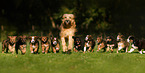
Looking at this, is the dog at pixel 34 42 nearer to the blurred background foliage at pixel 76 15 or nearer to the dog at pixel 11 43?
the dog at pixel 11 43

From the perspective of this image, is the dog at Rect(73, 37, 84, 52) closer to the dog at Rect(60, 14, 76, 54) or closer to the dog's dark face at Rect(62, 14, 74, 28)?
the dog at Rect(60, 14, 76, 54)

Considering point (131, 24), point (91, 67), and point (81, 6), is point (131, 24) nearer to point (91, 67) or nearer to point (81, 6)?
point (81, 6)

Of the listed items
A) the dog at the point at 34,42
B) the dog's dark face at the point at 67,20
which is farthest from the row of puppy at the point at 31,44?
the dog's dark face at the point at 67,20

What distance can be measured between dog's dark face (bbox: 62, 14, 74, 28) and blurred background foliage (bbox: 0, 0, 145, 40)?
11869 mm

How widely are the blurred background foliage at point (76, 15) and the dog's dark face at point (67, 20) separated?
11.9 meters

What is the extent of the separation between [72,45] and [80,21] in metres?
13.7

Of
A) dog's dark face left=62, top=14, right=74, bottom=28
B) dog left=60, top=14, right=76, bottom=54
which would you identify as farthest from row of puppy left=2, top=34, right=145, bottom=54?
dog's dark face left=62, top=14, right=74, bottom=28

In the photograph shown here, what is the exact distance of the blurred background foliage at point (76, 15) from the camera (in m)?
24.9

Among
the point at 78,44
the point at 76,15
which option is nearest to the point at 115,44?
the point at 78,44

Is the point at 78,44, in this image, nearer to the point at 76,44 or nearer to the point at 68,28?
the point at 76,44

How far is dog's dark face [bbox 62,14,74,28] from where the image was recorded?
10.9 m

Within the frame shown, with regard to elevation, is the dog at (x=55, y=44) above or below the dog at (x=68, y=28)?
below

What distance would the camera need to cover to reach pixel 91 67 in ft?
25.4

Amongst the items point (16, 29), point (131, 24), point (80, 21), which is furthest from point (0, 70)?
point (131, 24)
